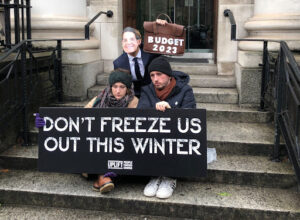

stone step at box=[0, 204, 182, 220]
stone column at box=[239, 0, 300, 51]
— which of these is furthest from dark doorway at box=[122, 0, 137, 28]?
stone step at box=[0, 204, 182, 220]

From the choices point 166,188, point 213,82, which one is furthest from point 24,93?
point 213,82

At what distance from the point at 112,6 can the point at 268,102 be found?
346cm

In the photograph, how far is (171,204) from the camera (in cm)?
367

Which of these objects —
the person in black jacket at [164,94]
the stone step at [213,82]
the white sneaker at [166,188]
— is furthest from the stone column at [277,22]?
the white sneaker at [166,188]

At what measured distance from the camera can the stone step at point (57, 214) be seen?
3727 millimetres

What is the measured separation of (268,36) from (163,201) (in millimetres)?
3259

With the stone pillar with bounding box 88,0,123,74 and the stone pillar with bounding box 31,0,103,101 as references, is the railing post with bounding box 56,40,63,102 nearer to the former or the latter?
the stone pillar with bounding box 31,0,103,101

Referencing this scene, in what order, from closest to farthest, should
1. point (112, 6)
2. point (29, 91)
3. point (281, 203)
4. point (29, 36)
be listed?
point (281, 203) → point (29, 91) → point (29, 36) → point (112, 6)

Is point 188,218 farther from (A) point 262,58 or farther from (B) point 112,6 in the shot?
(B) point 112,6

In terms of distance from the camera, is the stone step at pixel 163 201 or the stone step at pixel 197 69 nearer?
the stone step at pixel 163 201

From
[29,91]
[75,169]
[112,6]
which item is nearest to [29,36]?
[29,91]

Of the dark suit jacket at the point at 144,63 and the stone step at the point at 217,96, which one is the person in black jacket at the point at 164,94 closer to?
the dark suit jacket at the point at 144,63

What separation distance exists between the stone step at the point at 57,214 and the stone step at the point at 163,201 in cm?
4

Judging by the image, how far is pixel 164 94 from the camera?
13.2 ft
